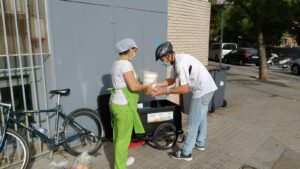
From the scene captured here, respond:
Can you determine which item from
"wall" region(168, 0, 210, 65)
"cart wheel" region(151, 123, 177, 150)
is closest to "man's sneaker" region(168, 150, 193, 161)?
"cart wheel" region(151, 123, 177, 150)

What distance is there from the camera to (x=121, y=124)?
348cm

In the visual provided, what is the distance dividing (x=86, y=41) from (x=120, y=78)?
1.29 m

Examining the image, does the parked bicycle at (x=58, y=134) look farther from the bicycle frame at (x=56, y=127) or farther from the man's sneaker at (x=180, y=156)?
the man's sneaker at (x=180, y=156)

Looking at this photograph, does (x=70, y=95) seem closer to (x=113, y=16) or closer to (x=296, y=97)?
(x=113, y=16)

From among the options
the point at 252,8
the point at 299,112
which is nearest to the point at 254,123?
the point at 299,112

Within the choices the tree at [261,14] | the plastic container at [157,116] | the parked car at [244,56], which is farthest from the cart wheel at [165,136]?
the parked car at [244,56]

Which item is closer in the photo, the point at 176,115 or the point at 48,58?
the point at 48,58

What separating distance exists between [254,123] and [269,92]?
14.6ft

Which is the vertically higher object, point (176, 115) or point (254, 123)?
point (176, 115)

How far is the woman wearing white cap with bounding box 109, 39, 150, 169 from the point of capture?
3.41 metres

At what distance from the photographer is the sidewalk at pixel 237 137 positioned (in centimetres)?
412

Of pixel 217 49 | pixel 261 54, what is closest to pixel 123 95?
pixel 261 54

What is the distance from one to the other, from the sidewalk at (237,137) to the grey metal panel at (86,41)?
1.00 m

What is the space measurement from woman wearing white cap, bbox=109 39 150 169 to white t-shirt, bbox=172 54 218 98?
0.53 meters
